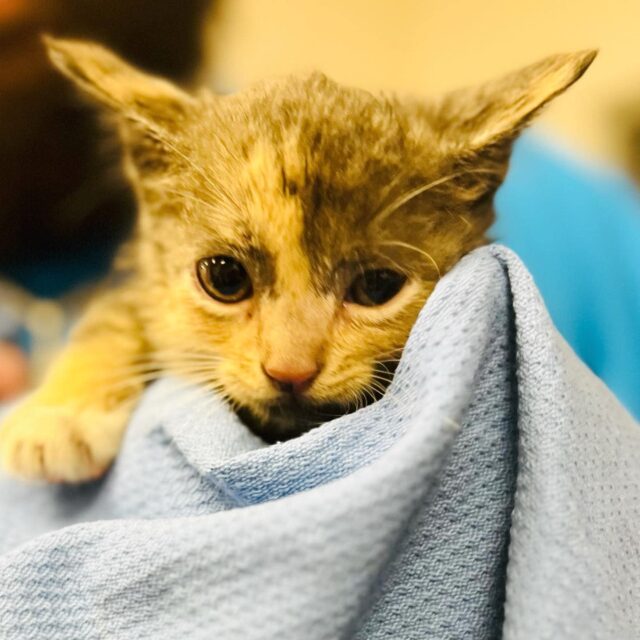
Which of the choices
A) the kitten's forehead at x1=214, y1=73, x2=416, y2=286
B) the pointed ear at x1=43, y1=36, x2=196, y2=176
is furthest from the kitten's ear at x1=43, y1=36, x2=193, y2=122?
the kitten's forehead at x1=214, y1=73, x2=416, y2=286

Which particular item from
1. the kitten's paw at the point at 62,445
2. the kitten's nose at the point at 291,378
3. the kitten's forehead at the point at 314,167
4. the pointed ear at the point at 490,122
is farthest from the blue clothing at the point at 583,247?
the kitten's paw at the point at 62,445

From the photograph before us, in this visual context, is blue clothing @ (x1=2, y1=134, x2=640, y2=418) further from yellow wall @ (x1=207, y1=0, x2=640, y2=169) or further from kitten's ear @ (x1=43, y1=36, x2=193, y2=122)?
kitten's ear @ (x1=43, y1=36, x2=193, y2=122)

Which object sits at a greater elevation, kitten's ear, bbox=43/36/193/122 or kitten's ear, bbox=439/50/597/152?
kitten's ear, bbox=43/36/193/122

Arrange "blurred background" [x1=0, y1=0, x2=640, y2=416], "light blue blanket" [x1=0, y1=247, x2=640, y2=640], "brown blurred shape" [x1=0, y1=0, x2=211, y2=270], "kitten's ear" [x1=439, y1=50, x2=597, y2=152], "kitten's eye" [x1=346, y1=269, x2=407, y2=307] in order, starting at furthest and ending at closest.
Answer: "brown blurred shape" [x1=0, y1=0, x2=211, y2=270] → "blurred background" [x1=0, y1=0, x2=640, y2=416] → "kitten's eye" [x1=346, y1=269, x2=407, y2=307] → "kitten's ear" [x1=439, y1=50, x2=597, y2=152] → "light blue blanket" [x1=0, y1=247, x2=640, y2=640]

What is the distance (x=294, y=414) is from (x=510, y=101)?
0.41 meters

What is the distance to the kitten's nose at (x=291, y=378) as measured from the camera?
0.64 m

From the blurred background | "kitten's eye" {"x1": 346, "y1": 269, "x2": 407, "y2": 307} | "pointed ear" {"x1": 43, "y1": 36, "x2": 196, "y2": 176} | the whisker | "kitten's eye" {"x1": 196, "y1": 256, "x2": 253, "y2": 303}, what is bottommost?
"kitten's eye" {"x1": 346, "y1": 269, "x2": 407, "y2": 307}

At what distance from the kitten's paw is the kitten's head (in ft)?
0.46

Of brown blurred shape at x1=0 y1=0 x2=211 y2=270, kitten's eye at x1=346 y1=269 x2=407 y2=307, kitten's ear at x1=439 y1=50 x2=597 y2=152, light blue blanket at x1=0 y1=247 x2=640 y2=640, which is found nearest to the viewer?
light blue blanket at x1=0 y1=247 x2=640 y2=640

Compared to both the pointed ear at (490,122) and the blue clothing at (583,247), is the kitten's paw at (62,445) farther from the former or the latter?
the blue clothing at (583,247)

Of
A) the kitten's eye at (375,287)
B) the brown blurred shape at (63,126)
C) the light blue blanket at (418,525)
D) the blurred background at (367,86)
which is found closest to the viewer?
the light blue blanket at (418,525)

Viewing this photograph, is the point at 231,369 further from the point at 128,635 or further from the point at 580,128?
the point at 580,128

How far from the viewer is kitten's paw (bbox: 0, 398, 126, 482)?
0.74 m

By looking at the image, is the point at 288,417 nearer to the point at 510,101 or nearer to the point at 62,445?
the point at 62,445
